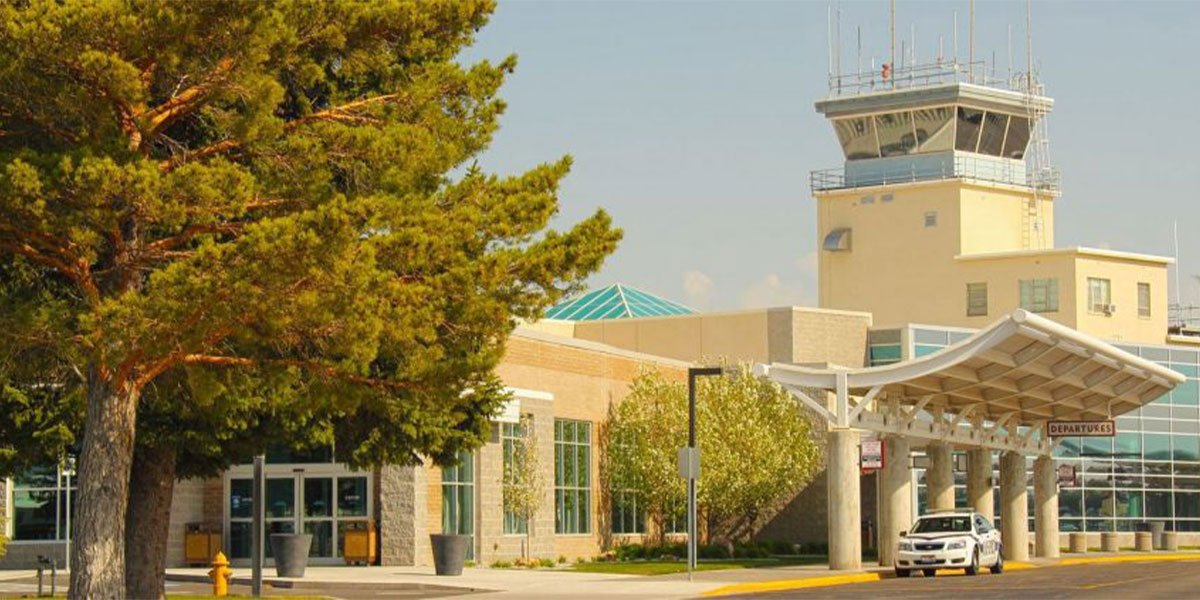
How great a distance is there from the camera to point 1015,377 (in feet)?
166

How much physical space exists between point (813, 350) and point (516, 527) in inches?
693

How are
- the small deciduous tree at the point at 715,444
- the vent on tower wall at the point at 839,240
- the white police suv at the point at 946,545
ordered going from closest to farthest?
the white police suv at the point at 946,545
the small deciduous tree at the point at 715,444
the vent on tower wall at the point at 839,240

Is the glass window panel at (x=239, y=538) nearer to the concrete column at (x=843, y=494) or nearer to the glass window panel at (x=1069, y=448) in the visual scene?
the concrete column at (x=843, y=494)

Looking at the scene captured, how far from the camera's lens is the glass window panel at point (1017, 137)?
91500 millimetres

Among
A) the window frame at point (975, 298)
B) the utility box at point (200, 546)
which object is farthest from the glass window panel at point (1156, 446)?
the utility box at point (200, 546)

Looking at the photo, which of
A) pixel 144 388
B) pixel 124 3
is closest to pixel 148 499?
pixel 144 388

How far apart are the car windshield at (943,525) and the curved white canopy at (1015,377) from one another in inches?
116

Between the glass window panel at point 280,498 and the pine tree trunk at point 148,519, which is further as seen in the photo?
the glass window panel at point 280,498

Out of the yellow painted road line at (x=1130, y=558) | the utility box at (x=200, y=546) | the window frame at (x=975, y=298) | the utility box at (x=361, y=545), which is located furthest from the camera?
the window frame at (x=975, y=298)

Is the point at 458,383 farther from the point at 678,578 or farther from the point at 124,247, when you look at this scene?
the point at 678,578

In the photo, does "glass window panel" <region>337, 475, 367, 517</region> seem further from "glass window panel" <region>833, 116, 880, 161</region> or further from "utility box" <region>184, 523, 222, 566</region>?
"glass window panel" <region>833, 116, 880, 161</region>

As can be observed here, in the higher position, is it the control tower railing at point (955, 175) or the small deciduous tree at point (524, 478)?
the control tower railing at point (955, 175)

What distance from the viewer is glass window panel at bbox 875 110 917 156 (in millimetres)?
90375

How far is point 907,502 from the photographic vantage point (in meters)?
48.3
